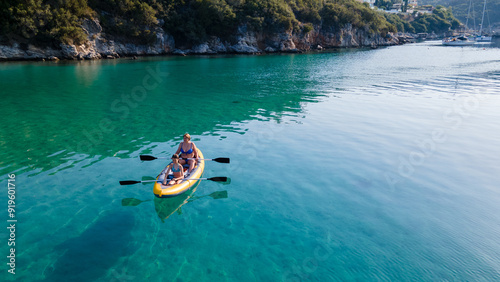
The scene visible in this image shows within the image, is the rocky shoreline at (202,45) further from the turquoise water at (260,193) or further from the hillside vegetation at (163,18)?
the turquoise water at (260,193)

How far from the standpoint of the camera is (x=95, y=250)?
28.3 ft

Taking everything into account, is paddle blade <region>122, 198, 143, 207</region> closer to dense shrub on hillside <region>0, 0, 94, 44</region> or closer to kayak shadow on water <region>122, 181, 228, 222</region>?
kayak shadow on water <region>122, 181, 228, 222</region>

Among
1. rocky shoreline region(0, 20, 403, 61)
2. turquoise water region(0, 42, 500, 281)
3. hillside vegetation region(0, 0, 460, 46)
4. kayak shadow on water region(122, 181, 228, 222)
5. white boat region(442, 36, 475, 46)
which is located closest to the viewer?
turquoise water region(0, 42, 500, 281)

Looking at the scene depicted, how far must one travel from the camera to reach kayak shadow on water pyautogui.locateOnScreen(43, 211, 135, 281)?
7.80 meters

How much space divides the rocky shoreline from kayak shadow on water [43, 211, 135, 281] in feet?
194

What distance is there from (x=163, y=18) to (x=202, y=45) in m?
11.2

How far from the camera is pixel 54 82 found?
35031 millimetres

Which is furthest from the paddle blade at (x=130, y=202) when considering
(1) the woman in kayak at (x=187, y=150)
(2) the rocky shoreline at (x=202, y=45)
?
(2) the rocky shoreline at (x=202, y=45)

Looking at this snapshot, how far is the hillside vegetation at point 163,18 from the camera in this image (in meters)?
53.7

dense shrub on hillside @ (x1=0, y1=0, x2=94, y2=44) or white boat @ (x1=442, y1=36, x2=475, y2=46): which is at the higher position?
white boat @ (x1=442, y1=36, x2=475, y2=46)

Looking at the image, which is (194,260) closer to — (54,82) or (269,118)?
(269,118)

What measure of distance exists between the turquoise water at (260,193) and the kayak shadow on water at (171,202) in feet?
0.13

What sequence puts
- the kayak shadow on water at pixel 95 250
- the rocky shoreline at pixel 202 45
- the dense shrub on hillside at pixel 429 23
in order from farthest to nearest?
the dense shrub on hillside at pixel 429 23, the rocky shoreline at pixel 202 45, the kayak shadow on water at pixel 95 250

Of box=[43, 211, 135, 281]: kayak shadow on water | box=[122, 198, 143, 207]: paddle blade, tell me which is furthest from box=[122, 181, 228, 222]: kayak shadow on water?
box=[43, 211, 135, 281]: kayak shadow on water
